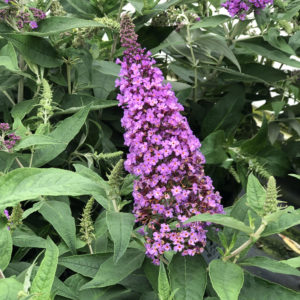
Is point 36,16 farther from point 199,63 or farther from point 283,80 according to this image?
point 283,80

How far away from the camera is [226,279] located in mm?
851

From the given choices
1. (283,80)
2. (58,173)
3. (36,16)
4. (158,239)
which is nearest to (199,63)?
(283,80)

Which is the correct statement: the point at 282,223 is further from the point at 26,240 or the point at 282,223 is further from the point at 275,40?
the point at 275,40

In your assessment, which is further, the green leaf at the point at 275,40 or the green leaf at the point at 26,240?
the green leaf at the point at 275,40

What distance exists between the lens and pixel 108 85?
157 centimetres

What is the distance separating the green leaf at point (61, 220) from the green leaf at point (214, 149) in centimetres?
56

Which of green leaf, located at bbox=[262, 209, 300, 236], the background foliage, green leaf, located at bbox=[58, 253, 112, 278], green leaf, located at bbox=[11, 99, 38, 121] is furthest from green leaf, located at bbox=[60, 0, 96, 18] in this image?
green leaf, located at bbox=[262, 209, 300, 236]

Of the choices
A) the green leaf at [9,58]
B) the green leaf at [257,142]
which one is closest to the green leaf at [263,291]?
the green leaf at [257,142]

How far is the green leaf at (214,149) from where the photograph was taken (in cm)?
153

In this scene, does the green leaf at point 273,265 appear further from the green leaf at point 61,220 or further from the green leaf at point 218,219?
the green leaf at point 61,220

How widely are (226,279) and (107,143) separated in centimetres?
77

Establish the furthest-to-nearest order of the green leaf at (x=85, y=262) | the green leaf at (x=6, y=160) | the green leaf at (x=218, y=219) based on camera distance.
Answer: the green leaf at (x=6, y=160), the green leaf at (x=85, y=262), the green leaf at (x=218, y=219)

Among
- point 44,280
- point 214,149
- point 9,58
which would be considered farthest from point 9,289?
point 214,149

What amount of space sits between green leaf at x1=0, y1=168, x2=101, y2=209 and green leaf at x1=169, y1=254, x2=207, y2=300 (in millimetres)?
261
